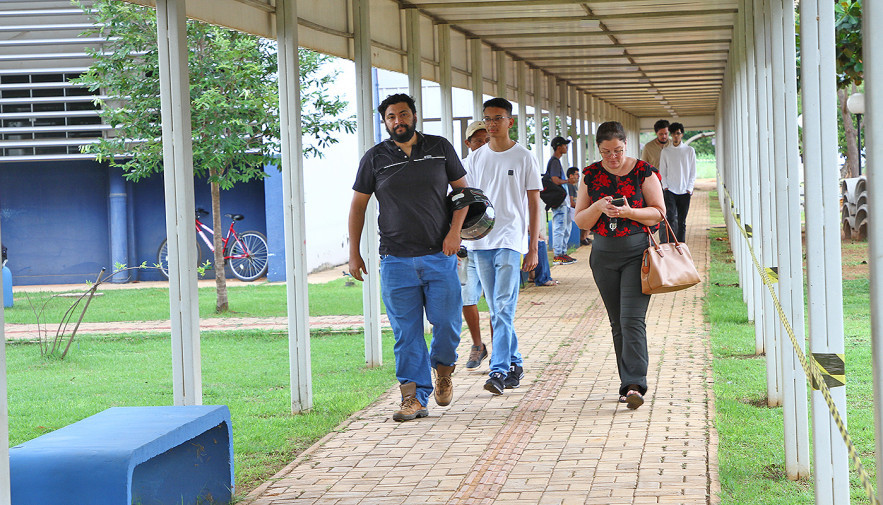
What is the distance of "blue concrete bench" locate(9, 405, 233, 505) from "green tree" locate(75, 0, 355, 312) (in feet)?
29.5

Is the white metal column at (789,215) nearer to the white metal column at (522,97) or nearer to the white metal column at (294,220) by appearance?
the white metal column at (294,220)

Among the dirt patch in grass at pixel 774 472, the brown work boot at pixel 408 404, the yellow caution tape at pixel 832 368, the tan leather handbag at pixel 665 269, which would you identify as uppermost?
the tan leather handbag at pixel 665 269

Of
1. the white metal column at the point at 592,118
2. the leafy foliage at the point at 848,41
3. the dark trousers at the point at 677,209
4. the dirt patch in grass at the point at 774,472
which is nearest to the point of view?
the dirt patch in grass at the point at 774,472

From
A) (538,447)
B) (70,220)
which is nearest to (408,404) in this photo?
(538,447)

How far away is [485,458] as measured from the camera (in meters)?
5.89

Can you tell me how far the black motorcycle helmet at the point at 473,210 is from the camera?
22.1ft

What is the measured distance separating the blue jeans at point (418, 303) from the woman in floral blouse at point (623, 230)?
0.92 meters

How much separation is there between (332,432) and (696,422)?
2224 mm

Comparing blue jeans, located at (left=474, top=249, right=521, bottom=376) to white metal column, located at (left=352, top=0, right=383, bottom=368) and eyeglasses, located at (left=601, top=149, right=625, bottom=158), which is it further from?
white metal column, located at (left=352, top=0, right=383, bottom=368)

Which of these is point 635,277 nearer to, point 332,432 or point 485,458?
point 485,458

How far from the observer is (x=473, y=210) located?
22.9 ft

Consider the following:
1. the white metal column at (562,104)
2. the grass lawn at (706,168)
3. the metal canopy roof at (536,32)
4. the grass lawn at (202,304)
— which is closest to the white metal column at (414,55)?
the metal canopy roof at (536,32)

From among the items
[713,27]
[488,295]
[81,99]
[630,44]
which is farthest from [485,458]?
[81,99]

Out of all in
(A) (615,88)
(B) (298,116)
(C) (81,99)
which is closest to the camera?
(B) (298,116)
